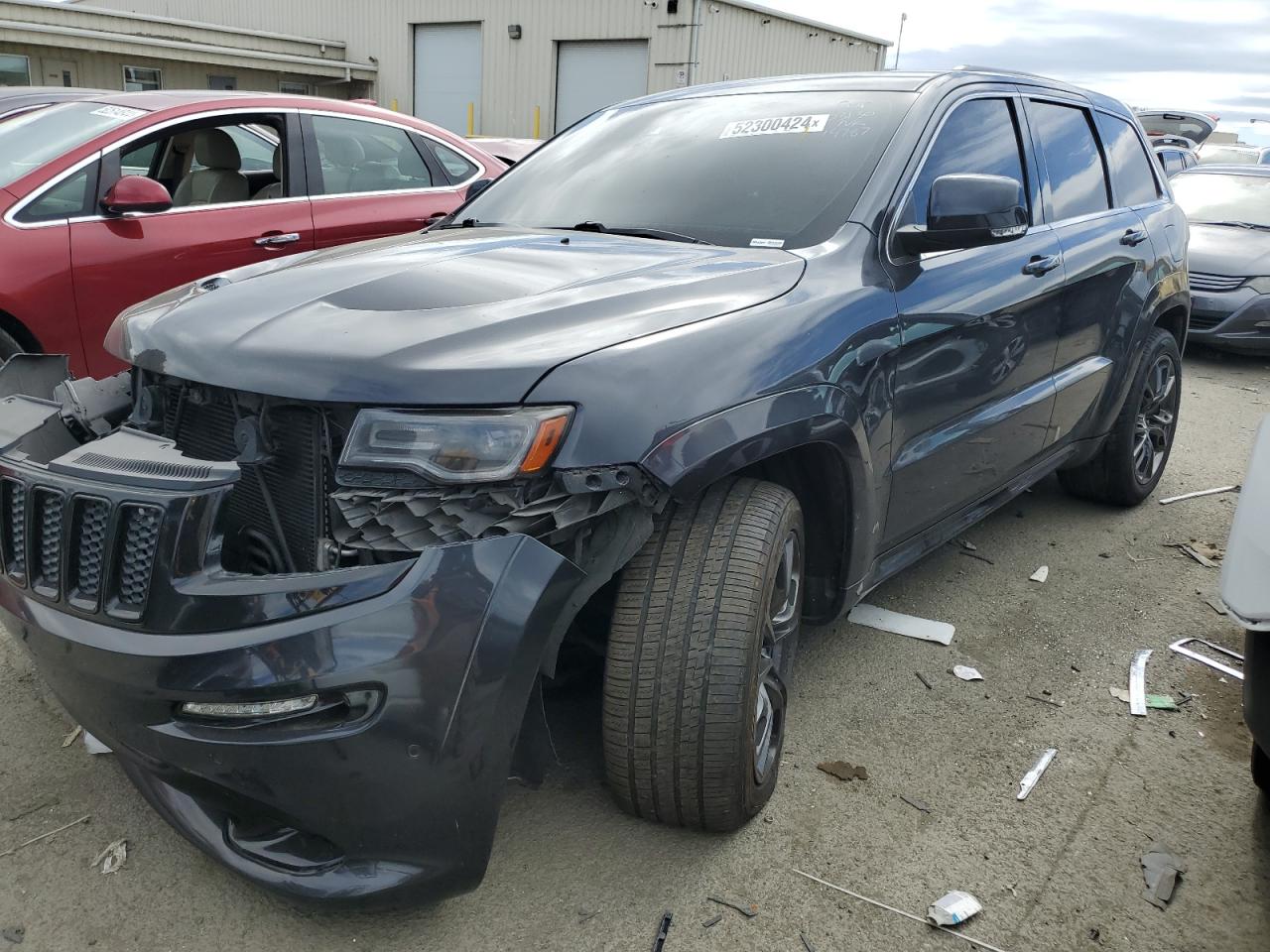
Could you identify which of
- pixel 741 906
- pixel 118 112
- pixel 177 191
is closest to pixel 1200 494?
pixel 741 906

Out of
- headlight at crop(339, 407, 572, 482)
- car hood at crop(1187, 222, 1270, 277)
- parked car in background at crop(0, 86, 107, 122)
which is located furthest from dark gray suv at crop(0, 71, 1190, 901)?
car hood at crop(1187, 222, 1270, 277)

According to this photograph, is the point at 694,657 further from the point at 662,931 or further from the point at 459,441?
the point at 459,441

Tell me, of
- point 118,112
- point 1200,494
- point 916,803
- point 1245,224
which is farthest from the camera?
point 1245,224

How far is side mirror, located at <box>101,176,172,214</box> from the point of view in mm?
4621

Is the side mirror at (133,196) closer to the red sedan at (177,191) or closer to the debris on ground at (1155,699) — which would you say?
the red sedan at (177,191)

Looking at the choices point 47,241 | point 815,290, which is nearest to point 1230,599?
point 815,290

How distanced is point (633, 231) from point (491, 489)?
1.33 m

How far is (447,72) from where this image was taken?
25.5 metres

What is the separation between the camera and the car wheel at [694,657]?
2.12 metres

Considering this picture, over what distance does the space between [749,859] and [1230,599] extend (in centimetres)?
114

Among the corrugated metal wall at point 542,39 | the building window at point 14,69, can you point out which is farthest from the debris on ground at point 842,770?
the building window at point 14,69

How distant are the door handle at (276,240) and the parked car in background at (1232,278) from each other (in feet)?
22.8

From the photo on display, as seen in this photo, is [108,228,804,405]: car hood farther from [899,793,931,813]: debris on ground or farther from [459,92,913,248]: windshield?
[899,793,931,813]: debris on ground

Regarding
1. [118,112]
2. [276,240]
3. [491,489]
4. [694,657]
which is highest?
[118,112]
